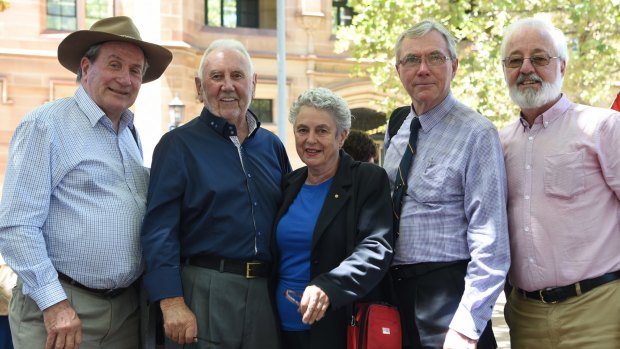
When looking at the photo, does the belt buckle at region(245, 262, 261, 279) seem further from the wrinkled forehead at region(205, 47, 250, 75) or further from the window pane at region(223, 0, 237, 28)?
the window pane at region(223, 0, 237, 28)

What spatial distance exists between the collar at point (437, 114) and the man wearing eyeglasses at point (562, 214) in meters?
0.36

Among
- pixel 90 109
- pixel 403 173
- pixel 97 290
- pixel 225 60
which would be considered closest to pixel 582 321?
pixel 403 173

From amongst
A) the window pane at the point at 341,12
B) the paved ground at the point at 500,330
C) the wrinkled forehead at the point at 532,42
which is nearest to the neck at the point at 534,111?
the wrinkled forehead at the point at 532,42

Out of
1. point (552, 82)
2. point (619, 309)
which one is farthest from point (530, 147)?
point (619, 309)

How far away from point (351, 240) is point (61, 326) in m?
1.35

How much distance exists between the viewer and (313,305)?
3.25m

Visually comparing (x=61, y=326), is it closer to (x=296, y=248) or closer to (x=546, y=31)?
(x=296, y=248)

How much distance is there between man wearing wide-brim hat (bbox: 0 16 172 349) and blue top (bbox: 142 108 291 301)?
7.0 inches

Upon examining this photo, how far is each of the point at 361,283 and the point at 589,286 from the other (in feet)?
3.40

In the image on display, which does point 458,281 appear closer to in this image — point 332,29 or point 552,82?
point 552,82

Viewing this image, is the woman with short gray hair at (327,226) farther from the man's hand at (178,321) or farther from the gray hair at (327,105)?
the man's hand at (178,321)

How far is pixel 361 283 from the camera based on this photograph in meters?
3.37

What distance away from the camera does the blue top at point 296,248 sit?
3.61 m

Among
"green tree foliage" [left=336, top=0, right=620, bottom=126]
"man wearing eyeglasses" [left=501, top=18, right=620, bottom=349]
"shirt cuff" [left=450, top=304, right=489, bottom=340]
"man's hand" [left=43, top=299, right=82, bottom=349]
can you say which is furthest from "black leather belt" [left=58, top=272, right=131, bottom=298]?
"green tree foliage" [left=336, top=0, right=620, bottom=126]
